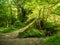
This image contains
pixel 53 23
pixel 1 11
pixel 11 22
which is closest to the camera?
pixel 53 23

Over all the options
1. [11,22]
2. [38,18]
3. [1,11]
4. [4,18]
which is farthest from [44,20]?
[11,22]

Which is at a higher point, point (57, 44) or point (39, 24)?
point (57, 44)

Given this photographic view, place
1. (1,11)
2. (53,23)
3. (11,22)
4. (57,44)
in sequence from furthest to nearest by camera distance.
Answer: (11,22) → (1,11) → (53,23) → (57,44)

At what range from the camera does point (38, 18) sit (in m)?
23.4

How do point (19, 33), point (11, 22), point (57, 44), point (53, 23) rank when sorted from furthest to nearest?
point (11, 22) < point (53, 23) < point (19, 33) < point (57, 44)

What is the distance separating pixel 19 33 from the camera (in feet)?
66.7

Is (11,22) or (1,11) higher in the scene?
Result: (1,11)

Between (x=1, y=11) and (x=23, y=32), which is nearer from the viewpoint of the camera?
(x=23, y=32)

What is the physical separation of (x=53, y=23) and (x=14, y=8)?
59.0 ft

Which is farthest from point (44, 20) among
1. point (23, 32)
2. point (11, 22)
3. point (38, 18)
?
point (11, 22)

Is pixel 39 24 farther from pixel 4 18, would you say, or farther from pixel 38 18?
pixel 4 18

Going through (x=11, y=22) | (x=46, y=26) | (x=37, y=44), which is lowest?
(x=11, y=22)

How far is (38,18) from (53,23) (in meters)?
2.22

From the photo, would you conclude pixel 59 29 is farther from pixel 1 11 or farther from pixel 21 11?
pixel 21 11
